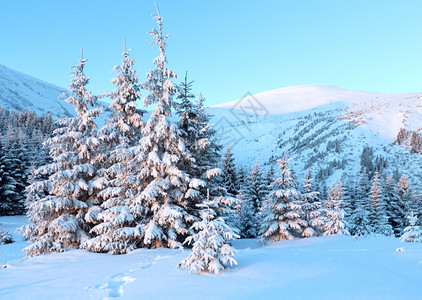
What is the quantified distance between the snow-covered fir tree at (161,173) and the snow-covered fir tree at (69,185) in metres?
3.24

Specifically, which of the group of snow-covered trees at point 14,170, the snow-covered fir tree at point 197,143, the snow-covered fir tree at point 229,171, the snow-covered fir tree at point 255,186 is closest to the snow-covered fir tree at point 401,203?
the snow-covered fir tree at point 255,186

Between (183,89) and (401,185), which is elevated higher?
(183,89)

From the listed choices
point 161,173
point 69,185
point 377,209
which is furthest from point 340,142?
point 69,185

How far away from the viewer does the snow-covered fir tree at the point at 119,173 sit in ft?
39.1

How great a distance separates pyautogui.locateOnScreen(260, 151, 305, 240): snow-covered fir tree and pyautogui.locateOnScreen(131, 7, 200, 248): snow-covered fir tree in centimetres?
758

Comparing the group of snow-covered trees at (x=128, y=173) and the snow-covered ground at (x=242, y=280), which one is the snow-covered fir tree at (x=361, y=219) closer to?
the group of snow-covered trees at (x=128, y=173)

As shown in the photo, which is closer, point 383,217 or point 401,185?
point 383,217

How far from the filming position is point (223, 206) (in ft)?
46.8

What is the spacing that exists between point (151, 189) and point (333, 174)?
6852 centimetres

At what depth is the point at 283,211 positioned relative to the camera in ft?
60.7

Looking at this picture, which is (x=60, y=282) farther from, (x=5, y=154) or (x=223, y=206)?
(x=5, y=154)

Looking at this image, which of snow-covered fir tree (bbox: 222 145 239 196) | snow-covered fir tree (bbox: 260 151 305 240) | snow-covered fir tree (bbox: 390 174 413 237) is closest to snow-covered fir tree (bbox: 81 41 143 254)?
snow-covered fir tree (bbox: 260 151 305 240)

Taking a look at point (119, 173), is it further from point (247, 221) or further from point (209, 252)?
point (247, 221)

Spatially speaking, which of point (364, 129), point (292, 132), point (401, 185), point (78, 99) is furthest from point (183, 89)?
point (292, 132)
